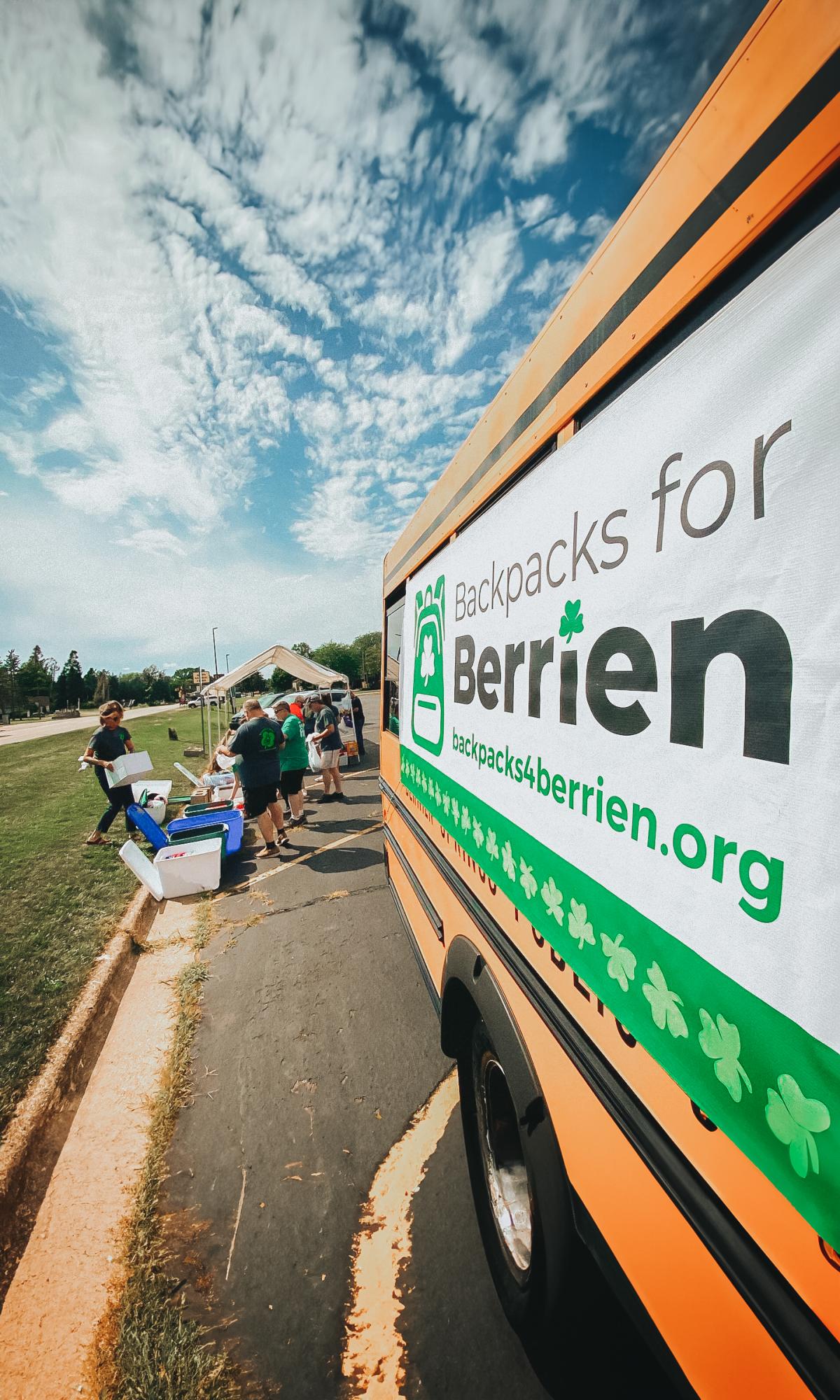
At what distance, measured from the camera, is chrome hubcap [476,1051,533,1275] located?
2004mm

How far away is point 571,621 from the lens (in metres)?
1.39

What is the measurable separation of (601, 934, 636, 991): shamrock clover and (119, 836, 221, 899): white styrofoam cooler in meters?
5.08

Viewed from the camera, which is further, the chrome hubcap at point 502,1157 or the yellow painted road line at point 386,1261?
the chrome hubcap at point 502,1157

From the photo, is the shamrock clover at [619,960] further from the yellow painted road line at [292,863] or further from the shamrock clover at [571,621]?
the yellow painted road line at [292,863]

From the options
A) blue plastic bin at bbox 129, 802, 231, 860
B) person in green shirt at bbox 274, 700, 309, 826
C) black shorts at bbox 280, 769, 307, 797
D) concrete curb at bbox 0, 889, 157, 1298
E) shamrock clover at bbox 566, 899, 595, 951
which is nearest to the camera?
shamrock clover at bbox 566, 899, 595, 951

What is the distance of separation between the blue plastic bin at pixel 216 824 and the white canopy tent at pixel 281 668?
20.8 ft

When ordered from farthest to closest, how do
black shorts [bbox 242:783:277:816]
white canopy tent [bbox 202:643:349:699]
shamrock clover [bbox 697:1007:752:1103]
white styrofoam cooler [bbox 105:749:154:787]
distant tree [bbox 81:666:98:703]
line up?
distant tree [bbox 81:666:98:703], white canopy tent [bbox 202:643:349:699], white styrofoam cooler [bbox 105:749:154:787], black shorts [bbox 242:783:277:816], shamrock clover [bbox 697:1007:752:1103]

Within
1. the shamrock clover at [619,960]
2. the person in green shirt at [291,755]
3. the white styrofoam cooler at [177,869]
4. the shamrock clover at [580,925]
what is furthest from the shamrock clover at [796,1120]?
the person in green shirt at [291,755]

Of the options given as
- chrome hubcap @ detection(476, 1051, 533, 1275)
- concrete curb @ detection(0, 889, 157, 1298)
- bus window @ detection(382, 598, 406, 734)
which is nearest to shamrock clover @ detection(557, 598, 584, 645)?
chrome hubcap @ detection(476, 1051, 533, 1275)

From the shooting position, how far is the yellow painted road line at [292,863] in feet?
18.6

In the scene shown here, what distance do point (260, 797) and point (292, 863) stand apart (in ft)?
2.95

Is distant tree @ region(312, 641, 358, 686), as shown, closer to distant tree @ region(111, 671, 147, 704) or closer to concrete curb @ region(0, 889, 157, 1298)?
distant tree @ region(111, 671, 147, 704)

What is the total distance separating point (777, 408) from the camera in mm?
795

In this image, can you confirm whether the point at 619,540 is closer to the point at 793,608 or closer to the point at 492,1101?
the point at 793,608
